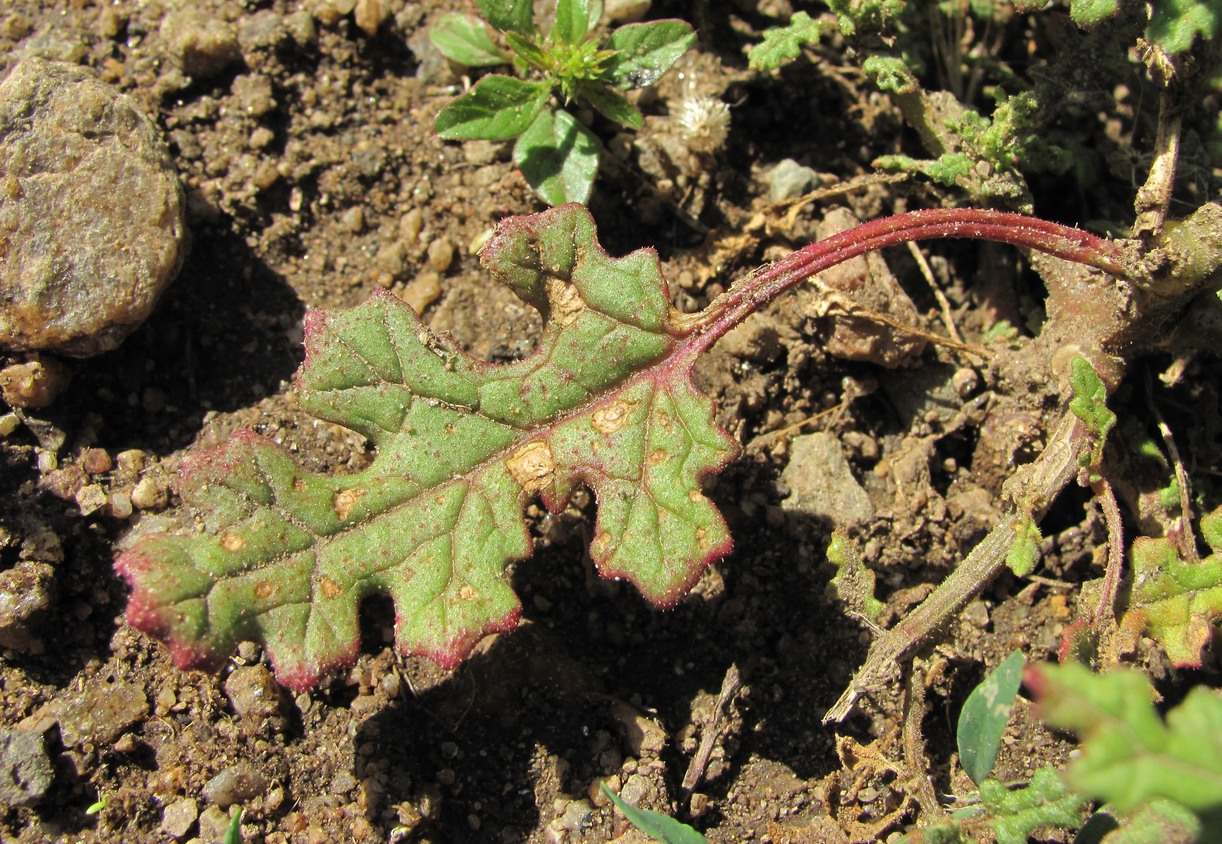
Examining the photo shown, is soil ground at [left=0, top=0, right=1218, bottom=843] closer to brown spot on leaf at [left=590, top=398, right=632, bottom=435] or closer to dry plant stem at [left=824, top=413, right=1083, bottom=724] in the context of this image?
dry plant stem at [left=824, top=413, right=1083, bottom=724]

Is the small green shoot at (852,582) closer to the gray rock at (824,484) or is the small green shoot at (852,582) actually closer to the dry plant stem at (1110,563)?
the gray rock at (824,484)

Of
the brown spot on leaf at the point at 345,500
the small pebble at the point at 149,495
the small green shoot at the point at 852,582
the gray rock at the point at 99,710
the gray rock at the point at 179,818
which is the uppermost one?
the brown spot on leaf at the point at 345,500

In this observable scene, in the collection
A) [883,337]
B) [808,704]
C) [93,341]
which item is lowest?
[808,704]

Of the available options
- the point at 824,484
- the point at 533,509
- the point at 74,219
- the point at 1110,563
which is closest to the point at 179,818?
the point at 533,509

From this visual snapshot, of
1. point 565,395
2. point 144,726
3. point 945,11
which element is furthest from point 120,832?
point 945,11

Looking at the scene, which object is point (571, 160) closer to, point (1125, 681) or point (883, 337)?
point (883, 337)

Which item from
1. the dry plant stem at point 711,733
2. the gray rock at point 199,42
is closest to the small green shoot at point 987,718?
the dry plant stem at point 711,733
